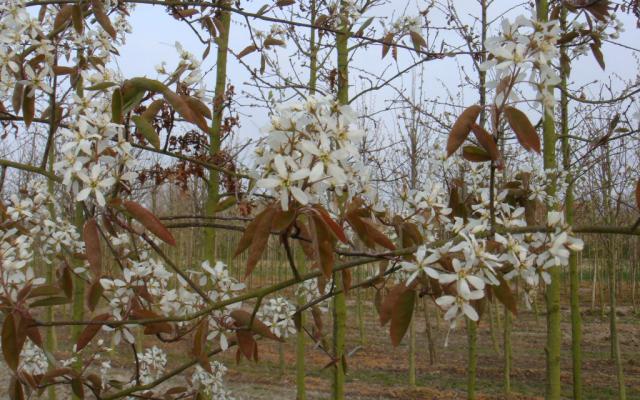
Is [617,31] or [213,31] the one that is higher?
[617,31]

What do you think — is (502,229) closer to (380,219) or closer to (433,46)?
(380,219)

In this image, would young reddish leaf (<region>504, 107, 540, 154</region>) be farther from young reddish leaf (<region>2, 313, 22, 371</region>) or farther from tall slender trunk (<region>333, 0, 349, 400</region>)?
tall slender trunk (<region>333, 0, 349, 400</region>)

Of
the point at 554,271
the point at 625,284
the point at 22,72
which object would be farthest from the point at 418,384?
the point at 625,284

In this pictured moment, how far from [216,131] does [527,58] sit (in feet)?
6.39

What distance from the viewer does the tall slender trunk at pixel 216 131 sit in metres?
2.73

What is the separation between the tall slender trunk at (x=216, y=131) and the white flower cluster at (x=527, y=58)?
173 cm

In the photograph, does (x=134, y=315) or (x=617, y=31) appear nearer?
(x=134, y=315)

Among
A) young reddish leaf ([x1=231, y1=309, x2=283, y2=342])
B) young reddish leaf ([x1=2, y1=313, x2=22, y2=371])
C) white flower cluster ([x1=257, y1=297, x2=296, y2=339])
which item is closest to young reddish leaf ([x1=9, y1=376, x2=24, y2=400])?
young reddish leaf ([x1=2, y1=313, x2=22, y2=371])

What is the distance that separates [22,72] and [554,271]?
9.31 ft

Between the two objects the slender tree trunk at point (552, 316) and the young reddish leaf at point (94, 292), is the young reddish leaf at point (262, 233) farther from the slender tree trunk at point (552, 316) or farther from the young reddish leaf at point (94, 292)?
the slender tree trunk at point (552, 316)

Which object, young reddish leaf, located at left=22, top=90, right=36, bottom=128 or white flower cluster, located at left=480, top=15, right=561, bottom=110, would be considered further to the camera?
young reddish leaf, located at left=22, top=90, right=36, bottom=128

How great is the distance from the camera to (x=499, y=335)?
11727mm

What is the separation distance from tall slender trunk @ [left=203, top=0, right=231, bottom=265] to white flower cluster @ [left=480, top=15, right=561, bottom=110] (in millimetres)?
1729

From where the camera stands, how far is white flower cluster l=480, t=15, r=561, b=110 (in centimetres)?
109
